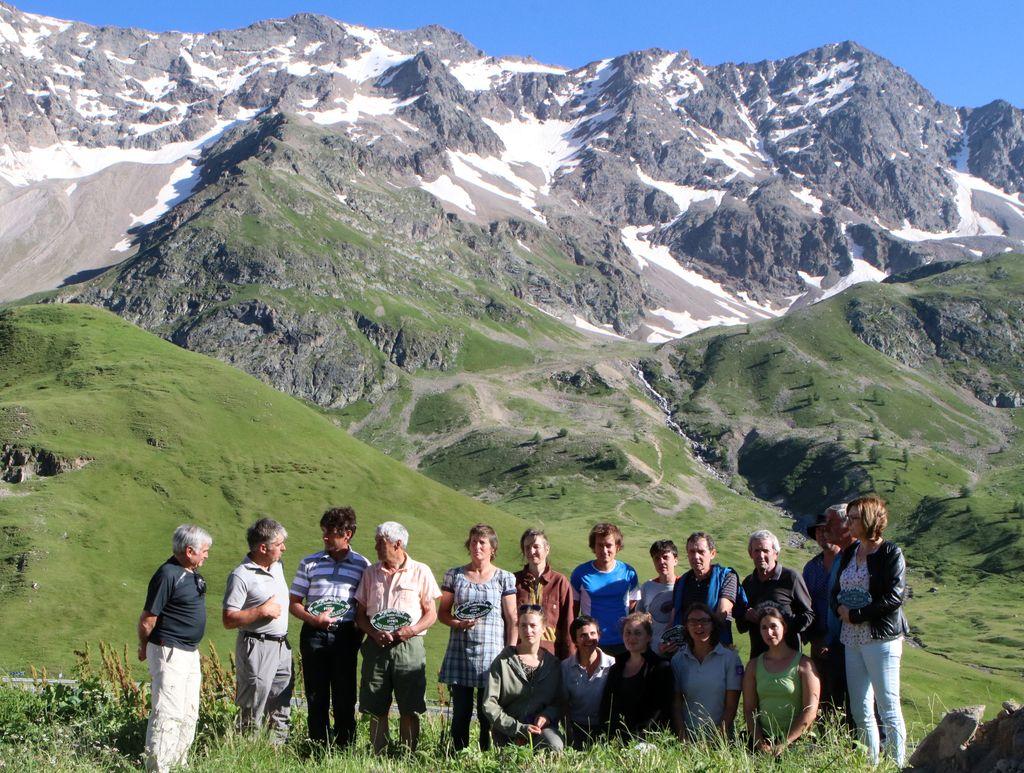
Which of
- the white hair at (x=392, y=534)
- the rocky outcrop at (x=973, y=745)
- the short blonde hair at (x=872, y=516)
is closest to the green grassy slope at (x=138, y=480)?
the white hair at (x=392, y=534)

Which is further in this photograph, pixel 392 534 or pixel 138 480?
pixel 138 480

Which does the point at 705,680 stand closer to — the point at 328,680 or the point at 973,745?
the point at 973,745

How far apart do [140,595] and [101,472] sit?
1578 centimetres

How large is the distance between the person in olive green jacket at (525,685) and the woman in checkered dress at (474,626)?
0.52m

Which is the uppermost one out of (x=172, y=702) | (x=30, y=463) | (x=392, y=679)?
(x=30, y=463)

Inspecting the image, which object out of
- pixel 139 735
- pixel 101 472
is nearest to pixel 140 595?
pixel 101 472

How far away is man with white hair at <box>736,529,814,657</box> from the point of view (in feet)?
42.1

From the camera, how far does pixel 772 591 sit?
13141 mm

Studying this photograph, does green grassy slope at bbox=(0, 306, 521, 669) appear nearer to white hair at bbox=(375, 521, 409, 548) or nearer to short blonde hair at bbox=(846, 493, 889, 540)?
white hair at bbox=(375, 521, 409, 548)

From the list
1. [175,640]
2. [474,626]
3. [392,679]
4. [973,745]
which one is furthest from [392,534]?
[973,745]

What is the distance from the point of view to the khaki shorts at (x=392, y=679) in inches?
509

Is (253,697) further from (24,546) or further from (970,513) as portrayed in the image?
(970,513)

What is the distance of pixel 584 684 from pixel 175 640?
18.9 ft

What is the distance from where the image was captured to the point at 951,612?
454ft
